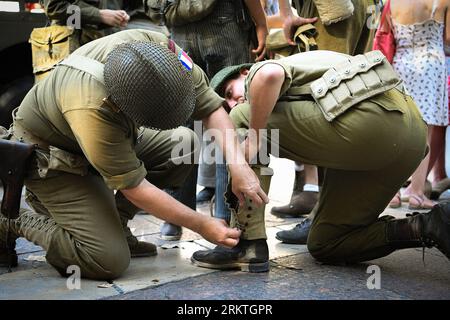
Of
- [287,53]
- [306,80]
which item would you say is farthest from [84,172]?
[287,53]

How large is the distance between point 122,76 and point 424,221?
1402mm

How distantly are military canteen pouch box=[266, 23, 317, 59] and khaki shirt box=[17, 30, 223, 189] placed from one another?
38.1 inches

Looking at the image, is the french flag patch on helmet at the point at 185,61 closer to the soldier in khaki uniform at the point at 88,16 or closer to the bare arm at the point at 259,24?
the bare arm at the point at 259,24

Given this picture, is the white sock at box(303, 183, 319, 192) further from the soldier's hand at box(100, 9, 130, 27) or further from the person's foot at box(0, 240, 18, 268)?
the person's foot at box(0, 240, 18, 268)

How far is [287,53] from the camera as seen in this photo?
3.29 metres

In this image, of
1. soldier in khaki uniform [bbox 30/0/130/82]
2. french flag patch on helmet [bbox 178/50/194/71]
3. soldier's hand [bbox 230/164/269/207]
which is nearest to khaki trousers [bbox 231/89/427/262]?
soldier's hand [bbox 230/164/269/207]

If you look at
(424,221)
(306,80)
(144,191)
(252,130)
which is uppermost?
(306,80)

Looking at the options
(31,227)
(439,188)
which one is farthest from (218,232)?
(439,188)

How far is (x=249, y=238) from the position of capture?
2.50 m

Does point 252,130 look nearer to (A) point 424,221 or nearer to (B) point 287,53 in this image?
(A) point 424,221

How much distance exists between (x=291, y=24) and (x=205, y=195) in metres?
1.60

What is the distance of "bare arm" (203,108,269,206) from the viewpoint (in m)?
2.32

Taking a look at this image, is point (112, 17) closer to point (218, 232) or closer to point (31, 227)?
point (31, 227)


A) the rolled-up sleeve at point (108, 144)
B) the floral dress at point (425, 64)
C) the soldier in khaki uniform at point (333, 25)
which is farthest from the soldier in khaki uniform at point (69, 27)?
the floral dress at point (425, 64)
